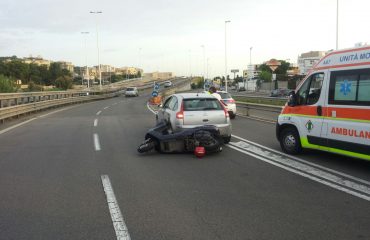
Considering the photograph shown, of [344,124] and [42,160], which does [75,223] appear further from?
[344,124]

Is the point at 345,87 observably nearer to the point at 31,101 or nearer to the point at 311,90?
the point at 311,90

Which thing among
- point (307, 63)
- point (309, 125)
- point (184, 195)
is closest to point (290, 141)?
point (309, 125)

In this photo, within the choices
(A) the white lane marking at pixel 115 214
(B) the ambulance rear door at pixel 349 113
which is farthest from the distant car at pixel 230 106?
(A) the white lane marking at pixel 115 214

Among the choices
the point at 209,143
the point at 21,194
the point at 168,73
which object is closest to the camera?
the point at 21,194

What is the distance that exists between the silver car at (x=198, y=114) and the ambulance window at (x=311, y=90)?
95.9 inches

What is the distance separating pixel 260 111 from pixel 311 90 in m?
11.4

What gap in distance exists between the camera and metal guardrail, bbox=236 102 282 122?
736 inches

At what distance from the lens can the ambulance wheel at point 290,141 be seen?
9734 millimetres

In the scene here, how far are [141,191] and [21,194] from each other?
189cm

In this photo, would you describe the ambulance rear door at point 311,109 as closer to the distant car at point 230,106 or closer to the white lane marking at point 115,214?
the white lane marking at point 115,214

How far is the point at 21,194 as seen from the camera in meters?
6.67

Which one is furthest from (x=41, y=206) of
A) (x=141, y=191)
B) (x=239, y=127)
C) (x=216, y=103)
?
(x=239, y=127)

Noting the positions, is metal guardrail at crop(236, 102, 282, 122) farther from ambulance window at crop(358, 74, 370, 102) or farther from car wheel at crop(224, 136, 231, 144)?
ambulance window at crop(358, 74, 370, 102)

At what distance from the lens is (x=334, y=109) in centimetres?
853
